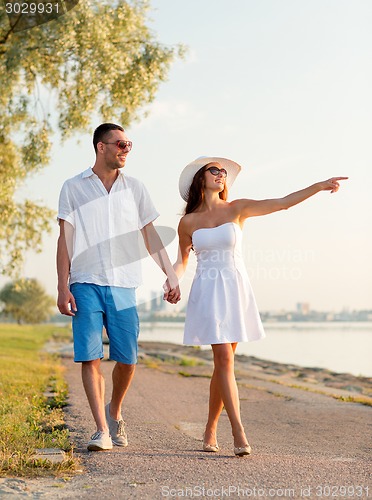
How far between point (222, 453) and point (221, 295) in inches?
48.8

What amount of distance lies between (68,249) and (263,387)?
8579mm

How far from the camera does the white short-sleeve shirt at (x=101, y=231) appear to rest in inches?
241

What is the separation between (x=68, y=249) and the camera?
615cm

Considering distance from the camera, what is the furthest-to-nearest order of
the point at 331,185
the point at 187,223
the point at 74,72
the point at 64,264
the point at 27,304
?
the point at 27,304
the point at 74,72
the point at 187,223
the point at 331,185
the point at 64,264

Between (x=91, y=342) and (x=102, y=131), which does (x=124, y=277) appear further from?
(x=102, y=131)

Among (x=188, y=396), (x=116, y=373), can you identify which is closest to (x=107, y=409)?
(x=116, y=373)

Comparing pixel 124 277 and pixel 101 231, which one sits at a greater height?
pixel 101 231

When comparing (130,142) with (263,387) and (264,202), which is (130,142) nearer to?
(264,202)

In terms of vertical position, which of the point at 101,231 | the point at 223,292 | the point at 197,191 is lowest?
the point at 223,292

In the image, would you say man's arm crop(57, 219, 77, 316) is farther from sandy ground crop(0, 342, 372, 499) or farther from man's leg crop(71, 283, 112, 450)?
sandy ground crop(0, 342, 372, 499)

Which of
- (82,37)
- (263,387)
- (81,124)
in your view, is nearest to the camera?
(263,387)

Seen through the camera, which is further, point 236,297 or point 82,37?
point 82,37

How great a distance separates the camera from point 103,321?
625 cm

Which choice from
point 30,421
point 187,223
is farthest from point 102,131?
point 30,421
